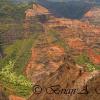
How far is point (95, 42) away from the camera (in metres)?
183

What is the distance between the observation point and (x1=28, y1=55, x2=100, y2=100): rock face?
1258 inches

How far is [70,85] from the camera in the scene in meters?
35.0

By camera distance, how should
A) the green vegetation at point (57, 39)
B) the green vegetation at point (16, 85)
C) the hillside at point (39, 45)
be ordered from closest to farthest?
the green vegetation at point (16, 85) < the hillside at point (39, 45) < the green vegetation at point (57, 39)

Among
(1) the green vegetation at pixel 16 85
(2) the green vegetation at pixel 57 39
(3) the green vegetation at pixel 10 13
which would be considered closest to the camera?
(1) the green vegetation at pixel 16 85

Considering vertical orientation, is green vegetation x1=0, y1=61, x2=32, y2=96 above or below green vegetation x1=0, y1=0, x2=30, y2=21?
below

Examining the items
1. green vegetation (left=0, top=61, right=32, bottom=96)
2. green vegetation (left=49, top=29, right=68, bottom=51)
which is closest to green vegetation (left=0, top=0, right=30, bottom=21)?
green vegetation (left=49, top=29, right=68, bottom=51)

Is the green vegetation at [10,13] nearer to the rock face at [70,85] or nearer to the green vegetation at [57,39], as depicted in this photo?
the green vegetation at [57,39]

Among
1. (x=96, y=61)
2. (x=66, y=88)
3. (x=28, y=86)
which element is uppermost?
(x=66, y=88)

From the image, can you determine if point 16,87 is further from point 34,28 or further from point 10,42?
point 34,28

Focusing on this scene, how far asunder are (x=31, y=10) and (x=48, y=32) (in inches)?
831

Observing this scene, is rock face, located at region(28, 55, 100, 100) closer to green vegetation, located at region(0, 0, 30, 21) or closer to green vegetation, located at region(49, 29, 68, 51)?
green vegetation, located at region(49, 29, 68, 51)

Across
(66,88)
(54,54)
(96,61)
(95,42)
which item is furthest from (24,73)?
(66,88)

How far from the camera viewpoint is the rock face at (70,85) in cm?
3195

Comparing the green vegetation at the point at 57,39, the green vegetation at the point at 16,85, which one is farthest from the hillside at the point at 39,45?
the green vegetation at the point at 16,85
